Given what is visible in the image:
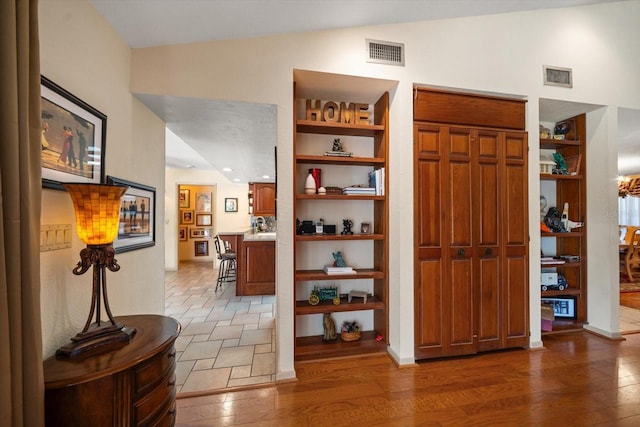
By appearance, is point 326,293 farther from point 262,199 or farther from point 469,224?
point 262,199

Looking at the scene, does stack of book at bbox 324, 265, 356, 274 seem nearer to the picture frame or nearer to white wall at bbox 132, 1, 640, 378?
white wall at bbox 132, 1, 640, 378

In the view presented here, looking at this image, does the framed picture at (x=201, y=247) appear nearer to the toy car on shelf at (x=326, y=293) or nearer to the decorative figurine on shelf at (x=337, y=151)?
the toy car on shelf at (x=326, y=293)

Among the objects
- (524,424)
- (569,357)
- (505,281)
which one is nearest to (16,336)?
(524,424)

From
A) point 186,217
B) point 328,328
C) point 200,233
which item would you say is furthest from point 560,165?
point 186,217

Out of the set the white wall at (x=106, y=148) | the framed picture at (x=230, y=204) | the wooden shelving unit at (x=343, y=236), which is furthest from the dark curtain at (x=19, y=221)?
the framed picture at (x=230, y=204)

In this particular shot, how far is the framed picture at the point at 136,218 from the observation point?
1.88 metres

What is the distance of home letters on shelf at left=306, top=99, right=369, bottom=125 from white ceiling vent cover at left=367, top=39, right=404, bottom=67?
1.40 feet

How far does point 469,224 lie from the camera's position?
8.18 ft

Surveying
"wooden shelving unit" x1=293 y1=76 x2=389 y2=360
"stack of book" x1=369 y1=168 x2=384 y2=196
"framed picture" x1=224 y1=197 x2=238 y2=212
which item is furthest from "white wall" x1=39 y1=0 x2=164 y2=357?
"framed picture" x1=224 y1=197 x2=238 y2=212

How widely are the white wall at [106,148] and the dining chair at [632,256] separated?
779cm

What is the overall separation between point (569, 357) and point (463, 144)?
2.19m

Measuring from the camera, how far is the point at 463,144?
2.49m

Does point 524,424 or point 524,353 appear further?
point 524,353

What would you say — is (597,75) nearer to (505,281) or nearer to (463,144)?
(463,144)
